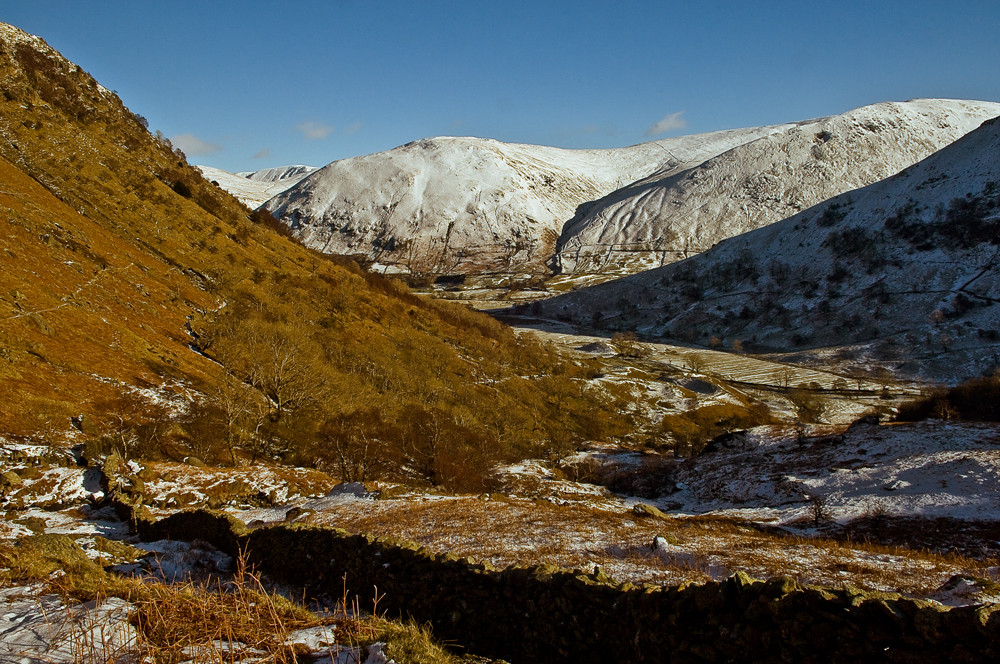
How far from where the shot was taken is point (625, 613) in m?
7.94

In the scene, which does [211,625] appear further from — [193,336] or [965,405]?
[965,405]

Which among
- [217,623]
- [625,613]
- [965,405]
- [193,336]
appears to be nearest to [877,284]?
[965,405]

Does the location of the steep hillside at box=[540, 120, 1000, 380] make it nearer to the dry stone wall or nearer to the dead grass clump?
the dry stone wall

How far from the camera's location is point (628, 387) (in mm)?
87250

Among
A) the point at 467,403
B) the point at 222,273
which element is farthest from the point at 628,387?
the point at 222,273

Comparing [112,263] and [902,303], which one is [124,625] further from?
[902,303]

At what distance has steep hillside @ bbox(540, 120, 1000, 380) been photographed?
4936 inches

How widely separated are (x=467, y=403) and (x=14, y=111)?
179 ft

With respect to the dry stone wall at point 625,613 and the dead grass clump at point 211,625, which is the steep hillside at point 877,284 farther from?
the dead grass clump at point 211,625

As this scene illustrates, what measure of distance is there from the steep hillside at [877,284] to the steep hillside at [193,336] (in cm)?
9633

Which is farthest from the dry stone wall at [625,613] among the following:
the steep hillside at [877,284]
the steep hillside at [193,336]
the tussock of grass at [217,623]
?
the steep hillside at [877,284]

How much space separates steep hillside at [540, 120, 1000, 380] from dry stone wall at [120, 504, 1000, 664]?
135 metres

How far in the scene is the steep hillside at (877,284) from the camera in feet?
411

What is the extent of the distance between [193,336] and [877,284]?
17714cm
